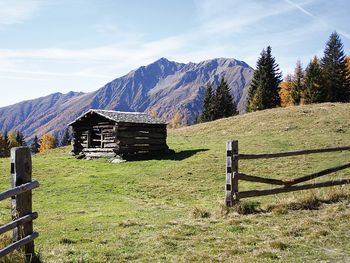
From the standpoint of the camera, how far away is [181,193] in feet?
62.5

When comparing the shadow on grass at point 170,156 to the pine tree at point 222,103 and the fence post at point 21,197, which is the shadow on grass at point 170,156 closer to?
the fence post at point 21,197

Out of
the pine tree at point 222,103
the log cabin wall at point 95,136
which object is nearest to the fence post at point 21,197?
the log cabin wall at point 95,136

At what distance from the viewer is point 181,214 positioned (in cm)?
1297

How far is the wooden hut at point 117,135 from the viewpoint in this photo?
33.1 metres

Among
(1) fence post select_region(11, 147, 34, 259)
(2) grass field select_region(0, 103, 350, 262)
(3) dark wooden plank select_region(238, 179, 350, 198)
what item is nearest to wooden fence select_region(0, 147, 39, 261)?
(1) fence post select_region(11, 147, 34, 259)

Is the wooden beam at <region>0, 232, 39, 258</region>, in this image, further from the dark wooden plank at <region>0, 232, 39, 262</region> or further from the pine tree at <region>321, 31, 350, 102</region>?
the pine tree at <region>321, 31, 350, 102</region>

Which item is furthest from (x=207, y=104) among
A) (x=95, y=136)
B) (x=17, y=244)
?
→ (x=17, y=244)

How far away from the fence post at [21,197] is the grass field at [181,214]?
704mm

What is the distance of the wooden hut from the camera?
33125 mm

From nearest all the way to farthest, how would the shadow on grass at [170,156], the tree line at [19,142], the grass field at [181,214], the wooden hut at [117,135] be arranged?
the grass field at [181,214]
the shadow on grass at [170,156]
the wooden hut at [117,135]
the tree line at [19,142]

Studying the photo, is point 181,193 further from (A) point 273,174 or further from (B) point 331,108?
(B) point 331,108

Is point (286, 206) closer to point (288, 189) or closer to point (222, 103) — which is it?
point (288, 189)

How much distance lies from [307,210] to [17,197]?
26.2 feet

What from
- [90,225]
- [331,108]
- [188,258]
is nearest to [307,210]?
[188,258]
